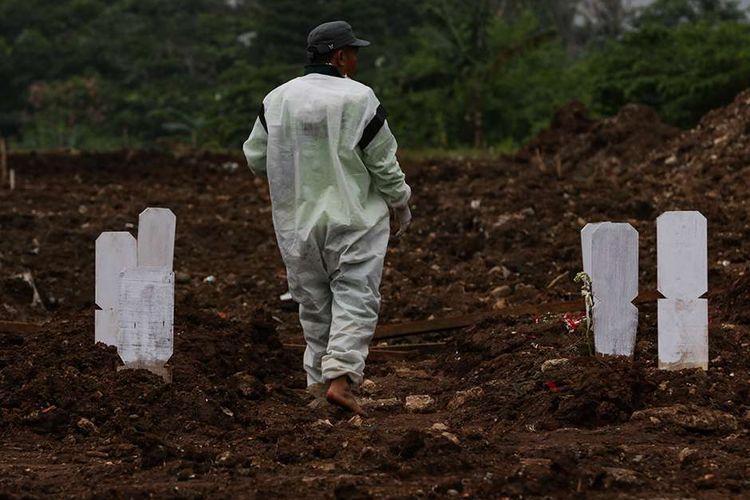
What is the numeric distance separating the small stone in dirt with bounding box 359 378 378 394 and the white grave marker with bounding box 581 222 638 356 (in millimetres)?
1535

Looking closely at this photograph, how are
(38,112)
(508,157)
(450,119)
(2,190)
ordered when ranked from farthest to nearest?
1. (38,112)
2. (450,119)
3. (508,157)
4. (2,190)

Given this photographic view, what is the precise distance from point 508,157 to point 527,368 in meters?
15.2

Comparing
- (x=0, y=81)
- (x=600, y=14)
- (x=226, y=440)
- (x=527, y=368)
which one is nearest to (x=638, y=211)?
(x=527, y=368)

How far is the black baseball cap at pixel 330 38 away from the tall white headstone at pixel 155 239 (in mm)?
1030

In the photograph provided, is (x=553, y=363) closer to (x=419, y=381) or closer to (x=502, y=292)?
(x=419, y=381)

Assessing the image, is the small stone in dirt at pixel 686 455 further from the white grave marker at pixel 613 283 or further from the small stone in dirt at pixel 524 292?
the small stone in dirt at pixel 524 292

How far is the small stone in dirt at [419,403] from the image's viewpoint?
6.93m

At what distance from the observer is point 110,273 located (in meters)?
7.06

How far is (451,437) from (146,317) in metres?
1.86

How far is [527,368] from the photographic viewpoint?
6969mm

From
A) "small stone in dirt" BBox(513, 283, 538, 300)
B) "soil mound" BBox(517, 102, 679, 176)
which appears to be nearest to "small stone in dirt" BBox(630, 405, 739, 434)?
"small stone in dirt" BBox(513, 283, 538, 300)

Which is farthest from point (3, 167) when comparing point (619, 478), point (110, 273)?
point (619, 478)

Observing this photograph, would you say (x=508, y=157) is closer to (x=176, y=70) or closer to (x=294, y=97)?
(x=294, y=97)

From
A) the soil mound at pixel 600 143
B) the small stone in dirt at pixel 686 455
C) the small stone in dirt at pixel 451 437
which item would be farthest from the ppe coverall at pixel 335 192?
the soil mound at pixel 600 143
